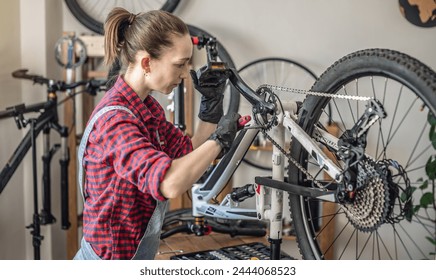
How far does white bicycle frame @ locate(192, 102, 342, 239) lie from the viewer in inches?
38.3

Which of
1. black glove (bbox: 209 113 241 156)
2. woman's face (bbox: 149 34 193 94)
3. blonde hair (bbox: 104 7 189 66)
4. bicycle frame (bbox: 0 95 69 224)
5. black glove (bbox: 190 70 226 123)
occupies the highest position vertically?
blonde hair (bbox: 104 7 189 66)

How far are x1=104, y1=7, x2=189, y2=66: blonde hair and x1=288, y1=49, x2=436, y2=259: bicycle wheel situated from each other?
0.29m

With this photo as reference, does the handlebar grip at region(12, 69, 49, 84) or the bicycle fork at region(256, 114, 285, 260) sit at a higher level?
the handlebar grip at region(12, 69, 49, 84)

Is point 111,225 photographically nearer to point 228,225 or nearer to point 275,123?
point 275,123

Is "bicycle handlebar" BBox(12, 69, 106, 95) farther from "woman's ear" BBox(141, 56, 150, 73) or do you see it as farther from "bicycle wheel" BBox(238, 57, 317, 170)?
"woman's ear" BBox(141, 56, 150, 73)

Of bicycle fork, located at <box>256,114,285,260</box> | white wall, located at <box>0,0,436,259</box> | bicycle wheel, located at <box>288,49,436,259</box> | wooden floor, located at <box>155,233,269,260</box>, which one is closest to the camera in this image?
bicycle wheel, located at <box>288,49,436,259</box>

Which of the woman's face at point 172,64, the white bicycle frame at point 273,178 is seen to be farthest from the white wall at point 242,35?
the woman's face at point 172,64

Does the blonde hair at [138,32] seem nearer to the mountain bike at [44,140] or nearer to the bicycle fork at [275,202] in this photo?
the bicycle fork at [275,202]

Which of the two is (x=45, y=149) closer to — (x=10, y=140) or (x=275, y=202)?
(x=10, y=140)

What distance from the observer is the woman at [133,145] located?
35.8 inches

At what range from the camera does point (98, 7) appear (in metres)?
1.81

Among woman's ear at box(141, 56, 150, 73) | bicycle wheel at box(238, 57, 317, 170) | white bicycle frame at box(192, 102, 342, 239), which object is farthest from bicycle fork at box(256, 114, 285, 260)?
bicycle wheel at box(238, 57, 317, 170)
